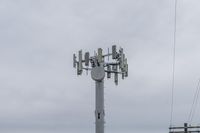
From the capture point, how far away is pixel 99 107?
83.9 m

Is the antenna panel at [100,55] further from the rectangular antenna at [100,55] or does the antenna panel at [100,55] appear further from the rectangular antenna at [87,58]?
the rectangular antenna at [87,58]

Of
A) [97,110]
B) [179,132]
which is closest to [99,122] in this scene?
[97,110]

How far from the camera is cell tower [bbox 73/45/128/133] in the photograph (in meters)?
83.7

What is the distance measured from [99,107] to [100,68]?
9.80ft

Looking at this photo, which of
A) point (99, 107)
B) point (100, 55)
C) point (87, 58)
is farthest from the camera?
point (87, 58)

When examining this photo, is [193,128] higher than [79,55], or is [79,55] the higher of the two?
[79,55]

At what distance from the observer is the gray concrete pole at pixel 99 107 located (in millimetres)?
83375

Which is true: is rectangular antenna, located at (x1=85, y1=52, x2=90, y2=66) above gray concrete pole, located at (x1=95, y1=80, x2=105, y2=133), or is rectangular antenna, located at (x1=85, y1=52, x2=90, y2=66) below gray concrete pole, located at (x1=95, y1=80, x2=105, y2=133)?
above

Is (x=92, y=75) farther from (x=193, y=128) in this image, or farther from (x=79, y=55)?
(x=193, y=128)

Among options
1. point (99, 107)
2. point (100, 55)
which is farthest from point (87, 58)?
point (99, 107)

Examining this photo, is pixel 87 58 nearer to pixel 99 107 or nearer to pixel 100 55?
pixel 100 55

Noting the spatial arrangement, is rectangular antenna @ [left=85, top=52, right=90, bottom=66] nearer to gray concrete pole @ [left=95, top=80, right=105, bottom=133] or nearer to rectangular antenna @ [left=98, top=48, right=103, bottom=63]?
rectangular antenna @ [left=98, top=48, right=103, bottom=63]

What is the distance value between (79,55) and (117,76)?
3453mm

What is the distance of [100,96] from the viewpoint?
8444 centimetres
